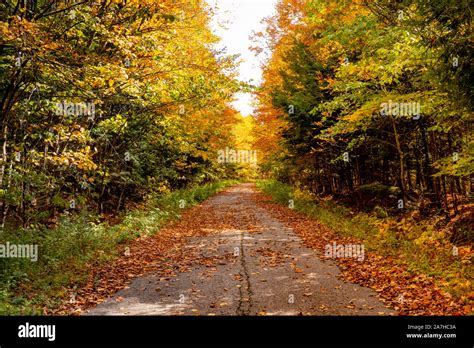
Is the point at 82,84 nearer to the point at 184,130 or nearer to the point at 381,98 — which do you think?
the point at 381,98

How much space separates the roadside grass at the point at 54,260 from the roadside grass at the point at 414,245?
6941 mm

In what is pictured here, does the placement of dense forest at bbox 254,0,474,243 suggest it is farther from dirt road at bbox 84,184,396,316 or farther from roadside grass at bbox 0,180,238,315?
roadside grass at bbox 0,180,238,315

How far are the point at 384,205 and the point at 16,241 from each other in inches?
531

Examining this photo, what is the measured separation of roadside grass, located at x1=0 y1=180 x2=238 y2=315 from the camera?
20.4 feet

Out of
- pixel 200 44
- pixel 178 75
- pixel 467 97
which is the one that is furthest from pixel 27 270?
pixel 200 44

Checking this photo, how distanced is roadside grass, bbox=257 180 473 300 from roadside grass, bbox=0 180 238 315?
273 inches

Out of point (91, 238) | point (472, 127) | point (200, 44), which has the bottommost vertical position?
point (91, 238)

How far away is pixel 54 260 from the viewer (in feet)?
26.3

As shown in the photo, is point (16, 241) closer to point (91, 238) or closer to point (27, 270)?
point (27, 270)

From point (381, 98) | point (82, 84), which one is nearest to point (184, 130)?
point (381, 98)

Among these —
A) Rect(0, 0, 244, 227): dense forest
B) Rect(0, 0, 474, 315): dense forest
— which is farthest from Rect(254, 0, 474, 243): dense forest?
Rect(0, 0, 244, 227): dense forest

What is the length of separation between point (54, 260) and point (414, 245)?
8.69m

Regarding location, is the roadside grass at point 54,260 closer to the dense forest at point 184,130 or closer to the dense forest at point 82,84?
the dense forest at point 184,130
